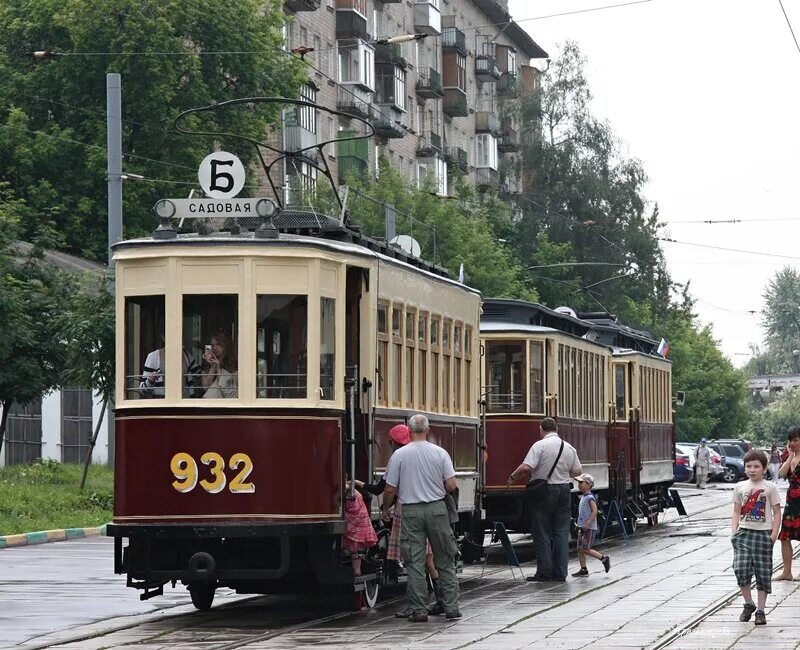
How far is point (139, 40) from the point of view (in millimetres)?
49750

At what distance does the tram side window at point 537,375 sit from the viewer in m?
24.6

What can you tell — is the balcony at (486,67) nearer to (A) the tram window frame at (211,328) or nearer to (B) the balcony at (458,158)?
Answer: (B) the balcony at (458,158)

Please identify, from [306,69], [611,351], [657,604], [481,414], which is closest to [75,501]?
[611,351]

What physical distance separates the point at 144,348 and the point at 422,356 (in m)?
3.39

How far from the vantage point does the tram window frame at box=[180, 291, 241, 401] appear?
14.9 metres

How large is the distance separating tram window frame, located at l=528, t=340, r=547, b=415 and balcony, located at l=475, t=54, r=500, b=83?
5662cm

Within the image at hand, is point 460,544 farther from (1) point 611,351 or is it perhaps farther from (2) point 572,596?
(1) point 611,351

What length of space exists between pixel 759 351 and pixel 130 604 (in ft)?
539

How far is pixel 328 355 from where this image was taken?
1527 cm

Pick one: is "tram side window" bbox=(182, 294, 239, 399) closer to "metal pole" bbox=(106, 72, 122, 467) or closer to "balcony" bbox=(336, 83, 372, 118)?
"metal pole" bbox=(106, 72, 122, 467)

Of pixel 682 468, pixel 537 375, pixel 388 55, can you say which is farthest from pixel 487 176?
pixel 537 375

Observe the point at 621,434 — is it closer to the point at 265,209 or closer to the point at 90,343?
the point at 90,343

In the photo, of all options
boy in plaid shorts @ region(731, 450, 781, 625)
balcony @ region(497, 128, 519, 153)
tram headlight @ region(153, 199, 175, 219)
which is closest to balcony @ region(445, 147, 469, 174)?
balcony @ region(497, 128, 519, 153)

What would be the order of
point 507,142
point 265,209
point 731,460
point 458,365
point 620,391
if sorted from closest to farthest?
point 265,209
point 458,365
point 620,391
point 731,460
point 507,142
